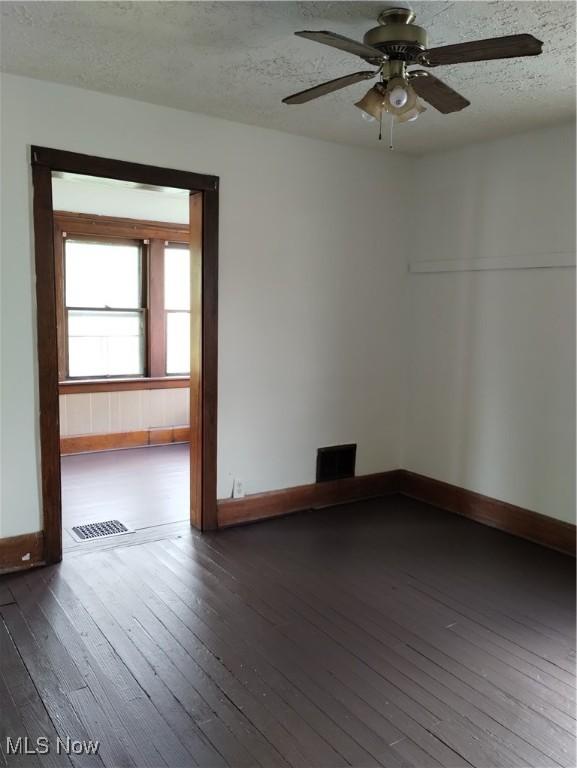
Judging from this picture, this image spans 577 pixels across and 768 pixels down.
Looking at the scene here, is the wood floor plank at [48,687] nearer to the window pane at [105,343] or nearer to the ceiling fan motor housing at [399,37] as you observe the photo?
the ceiling fan motor housing at [399,37]

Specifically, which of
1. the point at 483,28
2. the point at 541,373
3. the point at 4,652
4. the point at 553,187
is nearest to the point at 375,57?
the point at 483,28

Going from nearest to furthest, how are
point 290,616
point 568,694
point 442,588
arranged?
point 568,694 < point 290,616 < point 442,588

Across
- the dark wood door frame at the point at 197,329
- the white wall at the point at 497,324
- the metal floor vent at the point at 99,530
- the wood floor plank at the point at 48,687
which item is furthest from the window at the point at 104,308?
the wood floor plank at the point at 48,687

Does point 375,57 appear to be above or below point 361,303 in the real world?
above

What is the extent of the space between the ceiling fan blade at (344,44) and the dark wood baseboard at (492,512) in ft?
9.77

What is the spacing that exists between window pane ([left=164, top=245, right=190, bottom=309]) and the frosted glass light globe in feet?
15.2

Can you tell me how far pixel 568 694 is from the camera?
2447 mm

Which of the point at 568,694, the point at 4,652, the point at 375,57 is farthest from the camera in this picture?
the point at 4,652

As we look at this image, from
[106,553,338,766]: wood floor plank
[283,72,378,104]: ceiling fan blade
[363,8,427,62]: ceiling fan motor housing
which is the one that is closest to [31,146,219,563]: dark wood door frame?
[106,553,338,766]: wood floor plank

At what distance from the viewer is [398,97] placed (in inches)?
87.6

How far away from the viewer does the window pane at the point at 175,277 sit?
21.7 feet

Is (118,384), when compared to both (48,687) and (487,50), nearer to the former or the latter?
(48,687)

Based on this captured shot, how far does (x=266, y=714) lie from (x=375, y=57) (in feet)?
8.08

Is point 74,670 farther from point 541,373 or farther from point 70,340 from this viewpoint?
point 70,340
